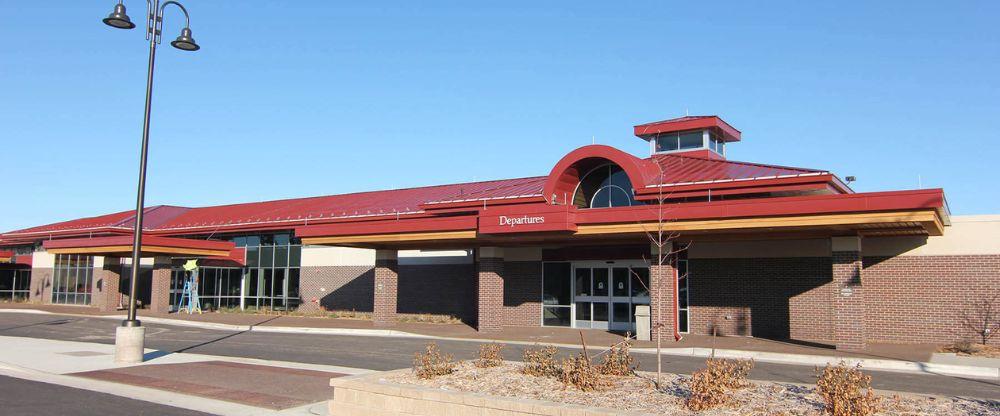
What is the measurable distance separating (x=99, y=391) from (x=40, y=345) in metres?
10.4

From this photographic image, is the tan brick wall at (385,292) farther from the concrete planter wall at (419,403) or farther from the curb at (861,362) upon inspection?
the concrete planter wall at (419,403)

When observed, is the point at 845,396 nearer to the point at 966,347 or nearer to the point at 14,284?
the point at 966,347

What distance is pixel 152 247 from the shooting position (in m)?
35.6

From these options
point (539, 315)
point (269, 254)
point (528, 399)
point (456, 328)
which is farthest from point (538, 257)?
point (528, 399)

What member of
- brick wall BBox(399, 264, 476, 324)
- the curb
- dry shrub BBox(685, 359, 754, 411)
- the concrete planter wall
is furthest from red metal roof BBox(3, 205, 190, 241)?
dry shrub BBox(685, 359, 754, 411)

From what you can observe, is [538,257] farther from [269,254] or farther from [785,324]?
[269,254]

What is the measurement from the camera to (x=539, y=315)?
2958 centimetres

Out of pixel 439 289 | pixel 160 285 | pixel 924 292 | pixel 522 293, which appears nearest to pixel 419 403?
pixel 924 292

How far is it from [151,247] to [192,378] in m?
23.4

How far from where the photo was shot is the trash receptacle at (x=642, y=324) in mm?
23625

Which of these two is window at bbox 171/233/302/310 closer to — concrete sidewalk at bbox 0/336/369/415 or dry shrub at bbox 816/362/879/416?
concrete sidewalk at bbox 0/336/369/415

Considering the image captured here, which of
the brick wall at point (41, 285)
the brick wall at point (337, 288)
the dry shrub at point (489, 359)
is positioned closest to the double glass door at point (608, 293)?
the brick wall at point (337, 288)

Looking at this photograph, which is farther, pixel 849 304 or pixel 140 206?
pixel 849 304

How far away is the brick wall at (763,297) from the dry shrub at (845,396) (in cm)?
1542
